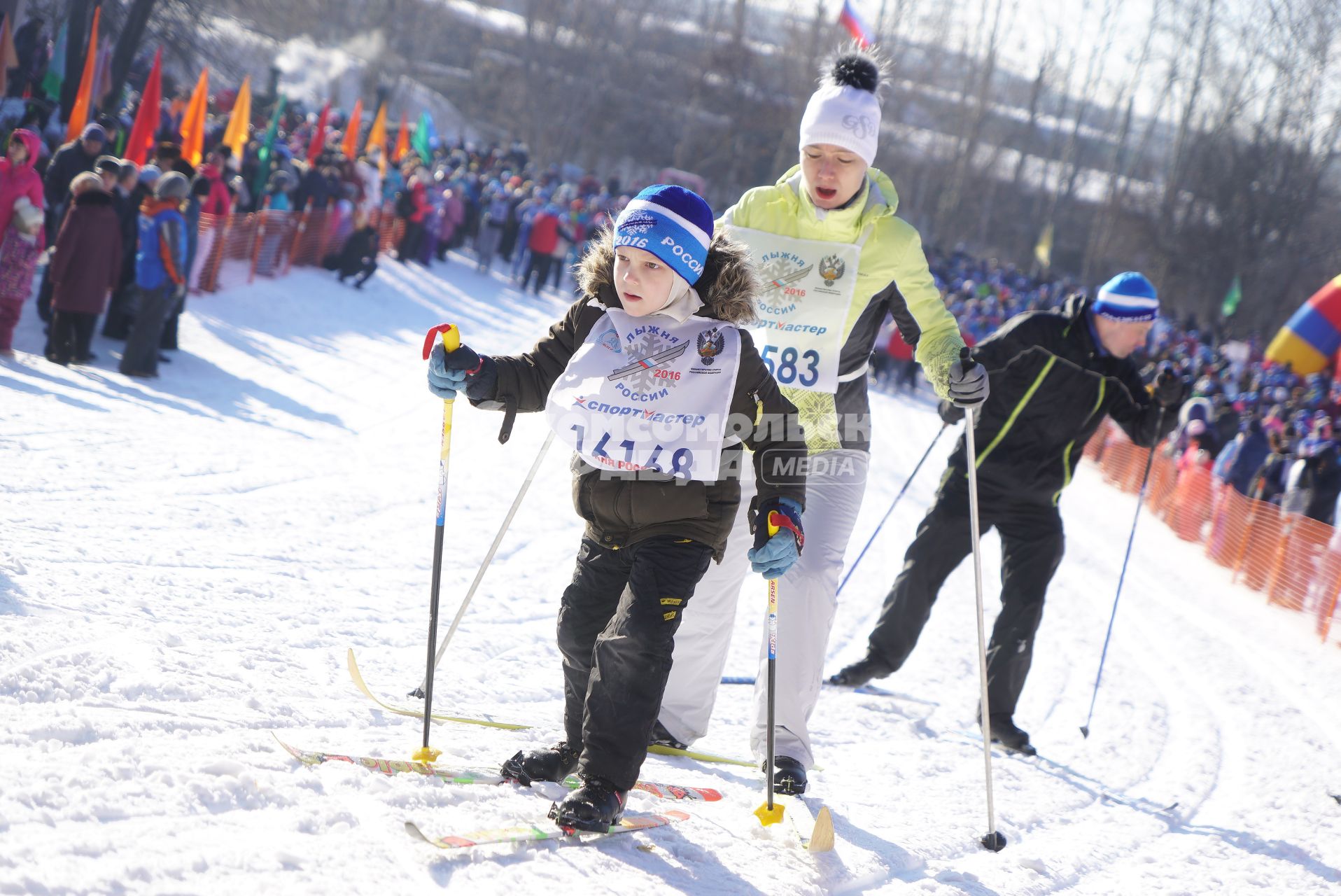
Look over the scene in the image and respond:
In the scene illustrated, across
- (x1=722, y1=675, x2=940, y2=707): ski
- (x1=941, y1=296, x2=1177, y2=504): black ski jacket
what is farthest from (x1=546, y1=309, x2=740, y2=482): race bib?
(x1=722, y1=675, x2=940, y2=707): ski

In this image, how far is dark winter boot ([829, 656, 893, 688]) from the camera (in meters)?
5.46

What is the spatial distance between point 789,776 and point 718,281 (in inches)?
60.7

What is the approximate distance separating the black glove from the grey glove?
1.56m

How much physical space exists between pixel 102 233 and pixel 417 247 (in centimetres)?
1132

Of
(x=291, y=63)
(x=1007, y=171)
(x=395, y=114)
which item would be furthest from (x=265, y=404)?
(x=1007, y=171)

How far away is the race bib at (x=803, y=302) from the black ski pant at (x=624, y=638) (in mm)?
1046

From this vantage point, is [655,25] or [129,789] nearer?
[129,789]

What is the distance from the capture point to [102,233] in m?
8.89

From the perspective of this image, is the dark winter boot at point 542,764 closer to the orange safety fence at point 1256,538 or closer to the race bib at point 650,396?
the race bib at point 650,396

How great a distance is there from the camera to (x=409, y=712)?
375 centimetres

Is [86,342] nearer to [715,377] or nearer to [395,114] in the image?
[715,377]

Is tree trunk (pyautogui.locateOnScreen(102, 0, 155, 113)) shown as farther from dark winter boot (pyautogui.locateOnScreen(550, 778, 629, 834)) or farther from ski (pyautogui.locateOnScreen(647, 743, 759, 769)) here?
dark winter boot (pyautogui.locateOnScreen(550, 778, 629, 834))

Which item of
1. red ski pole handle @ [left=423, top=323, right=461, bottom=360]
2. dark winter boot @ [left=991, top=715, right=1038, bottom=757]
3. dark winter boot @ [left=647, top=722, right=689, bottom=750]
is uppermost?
red ski pole handle @ [left=423, top=323, right=461, bottom=360]

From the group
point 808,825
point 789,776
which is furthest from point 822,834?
point 789,776
